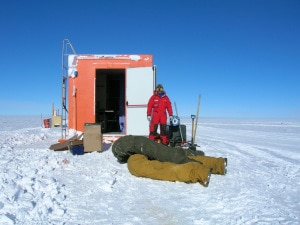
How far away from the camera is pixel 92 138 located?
672 cm

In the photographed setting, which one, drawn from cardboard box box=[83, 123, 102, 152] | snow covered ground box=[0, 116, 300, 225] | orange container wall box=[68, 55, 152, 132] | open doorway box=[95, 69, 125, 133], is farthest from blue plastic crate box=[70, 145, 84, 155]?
open doorway box=[95, 69, 125, 133]

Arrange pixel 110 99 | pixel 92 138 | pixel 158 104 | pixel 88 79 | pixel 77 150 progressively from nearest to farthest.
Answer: pixel 77 150 → pixel 92 138 → pixel 158 104 → pixel 88 79 → pixel 110 99

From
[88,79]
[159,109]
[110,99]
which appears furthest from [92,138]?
[110,99]

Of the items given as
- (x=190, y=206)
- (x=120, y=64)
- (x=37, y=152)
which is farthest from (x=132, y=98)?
(x=190, y=206)

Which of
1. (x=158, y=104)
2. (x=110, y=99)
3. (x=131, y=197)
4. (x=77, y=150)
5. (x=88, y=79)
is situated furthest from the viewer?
(x=110, y=99)

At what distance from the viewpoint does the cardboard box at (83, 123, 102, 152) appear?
6.61 m

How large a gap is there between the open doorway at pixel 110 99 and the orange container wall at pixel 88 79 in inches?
106

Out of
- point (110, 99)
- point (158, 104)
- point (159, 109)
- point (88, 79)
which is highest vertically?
point (88, 79)

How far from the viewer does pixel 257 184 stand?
4387 millimetres

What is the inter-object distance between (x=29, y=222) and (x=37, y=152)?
4.35 metres

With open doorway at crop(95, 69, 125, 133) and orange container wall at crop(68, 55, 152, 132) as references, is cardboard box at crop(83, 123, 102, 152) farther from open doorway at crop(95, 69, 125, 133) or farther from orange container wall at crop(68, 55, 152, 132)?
open doorway at crop(95, 69, 125, 133)

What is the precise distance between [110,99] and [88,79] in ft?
14.6

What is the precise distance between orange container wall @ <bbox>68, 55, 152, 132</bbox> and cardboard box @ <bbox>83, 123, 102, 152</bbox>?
7.11 ft

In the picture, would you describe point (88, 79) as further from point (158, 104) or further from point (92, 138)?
point (92, 138)
